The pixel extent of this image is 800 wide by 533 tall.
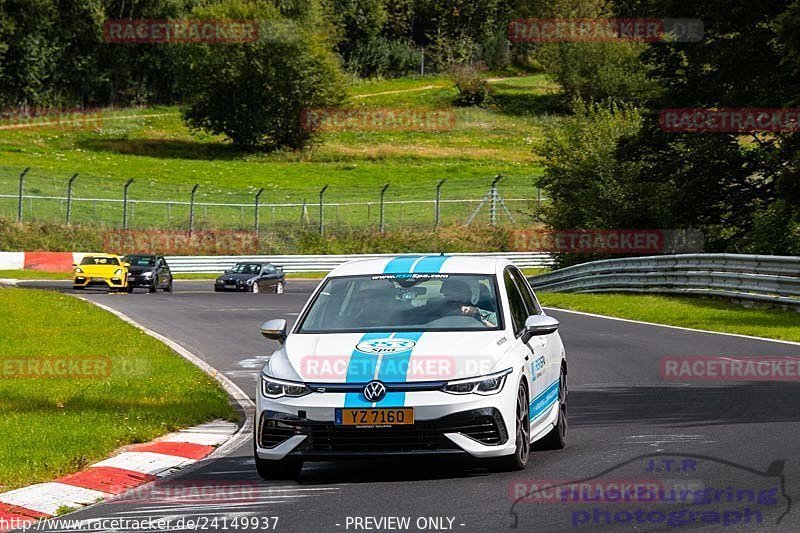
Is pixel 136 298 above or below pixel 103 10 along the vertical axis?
below

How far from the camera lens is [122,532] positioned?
7684mm

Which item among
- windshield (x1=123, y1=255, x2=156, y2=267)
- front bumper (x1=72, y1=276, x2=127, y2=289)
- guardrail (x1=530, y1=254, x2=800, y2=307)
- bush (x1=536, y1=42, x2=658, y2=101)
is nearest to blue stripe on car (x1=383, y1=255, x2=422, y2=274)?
guardrail (x1=530, y1=254, x2=800, y2=307)

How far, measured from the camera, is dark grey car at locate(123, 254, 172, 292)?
1628 inches

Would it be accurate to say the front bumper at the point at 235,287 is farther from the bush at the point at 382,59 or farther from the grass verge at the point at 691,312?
the bush at the point at 382,59

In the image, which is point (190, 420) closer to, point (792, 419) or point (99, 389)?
point (99, 389)

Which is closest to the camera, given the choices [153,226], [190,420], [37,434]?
[37,434]

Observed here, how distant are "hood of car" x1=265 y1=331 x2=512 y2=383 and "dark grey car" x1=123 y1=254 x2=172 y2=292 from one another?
106 ft

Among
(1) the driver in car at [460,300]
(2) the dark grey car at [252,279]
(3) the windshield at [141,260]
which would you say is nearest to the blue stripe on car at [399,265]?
(1) the driver in car at [460,300]

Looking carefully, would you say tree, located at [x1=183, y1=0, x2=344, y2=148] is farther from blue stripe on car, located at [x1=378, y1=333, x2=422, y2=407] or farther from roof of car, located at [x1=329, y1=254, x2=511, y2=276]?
blue stripe on car, located at [x1=378, y1=333, x2=422, y2=407]

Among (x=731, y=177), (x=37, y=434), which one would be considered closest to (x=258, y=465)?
(x=37, y=434)

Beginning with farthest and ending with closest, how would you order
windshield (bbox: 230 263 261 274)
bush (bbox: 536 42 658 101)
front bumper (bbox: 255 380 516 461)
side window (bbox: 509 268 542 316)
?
bush (bbox: 536 42 658 101) < windshield (bbox: 230 263 261 274) < side window (bbox: 509 268 542 316) < front bumper (bbox: 255 380 516 461)

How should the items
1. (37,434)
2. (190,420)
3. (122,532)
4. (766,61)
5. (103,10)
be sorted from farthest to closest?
(103,10) → (766,61) → (190,420) → (37,434) → (122,532)

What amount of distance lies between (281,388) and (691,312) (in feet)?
63.8

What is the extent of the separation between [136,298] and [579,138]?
15.9m
